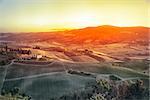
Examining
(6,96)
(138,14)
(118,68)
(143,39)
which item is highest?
(138,14)

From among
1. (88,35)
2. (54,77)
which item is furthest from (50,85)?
(88,35)

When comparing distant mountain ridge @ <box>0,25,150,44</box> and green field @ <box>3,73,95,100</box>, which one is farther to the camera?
distant mountain ridge @ <box>0,25,150,44</box>

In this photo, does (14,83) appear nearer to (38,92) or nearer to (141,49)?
(38,92)

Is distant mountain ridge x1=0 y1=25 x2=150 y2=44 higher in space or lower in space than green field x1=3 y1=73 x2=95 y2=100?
higher

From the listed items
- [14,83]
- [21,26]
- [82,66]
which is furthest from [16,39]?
[82,66]

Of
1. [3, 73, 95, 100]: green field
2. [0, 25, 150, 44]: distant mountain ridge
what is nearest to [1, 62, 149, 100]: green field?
[3, 73, 95, 100]: green field

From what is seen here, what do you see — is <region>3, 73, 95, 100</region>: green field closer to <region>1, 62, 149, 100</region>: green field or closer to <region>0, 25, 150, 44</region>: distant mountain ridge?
<region>1, 62, 149, 100</region>: green field

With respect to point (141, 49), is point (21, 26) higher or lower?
higher

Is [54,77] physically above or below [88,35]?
below

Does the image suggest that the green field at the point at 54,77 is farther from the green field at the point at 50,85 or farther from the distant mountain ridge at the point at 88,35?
the distant mountain ridge at the point at 88,35

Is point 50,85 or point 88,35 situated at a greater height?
point 88,35

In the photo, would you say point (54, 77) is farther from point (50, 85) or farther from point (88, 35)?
point (88, 35)
